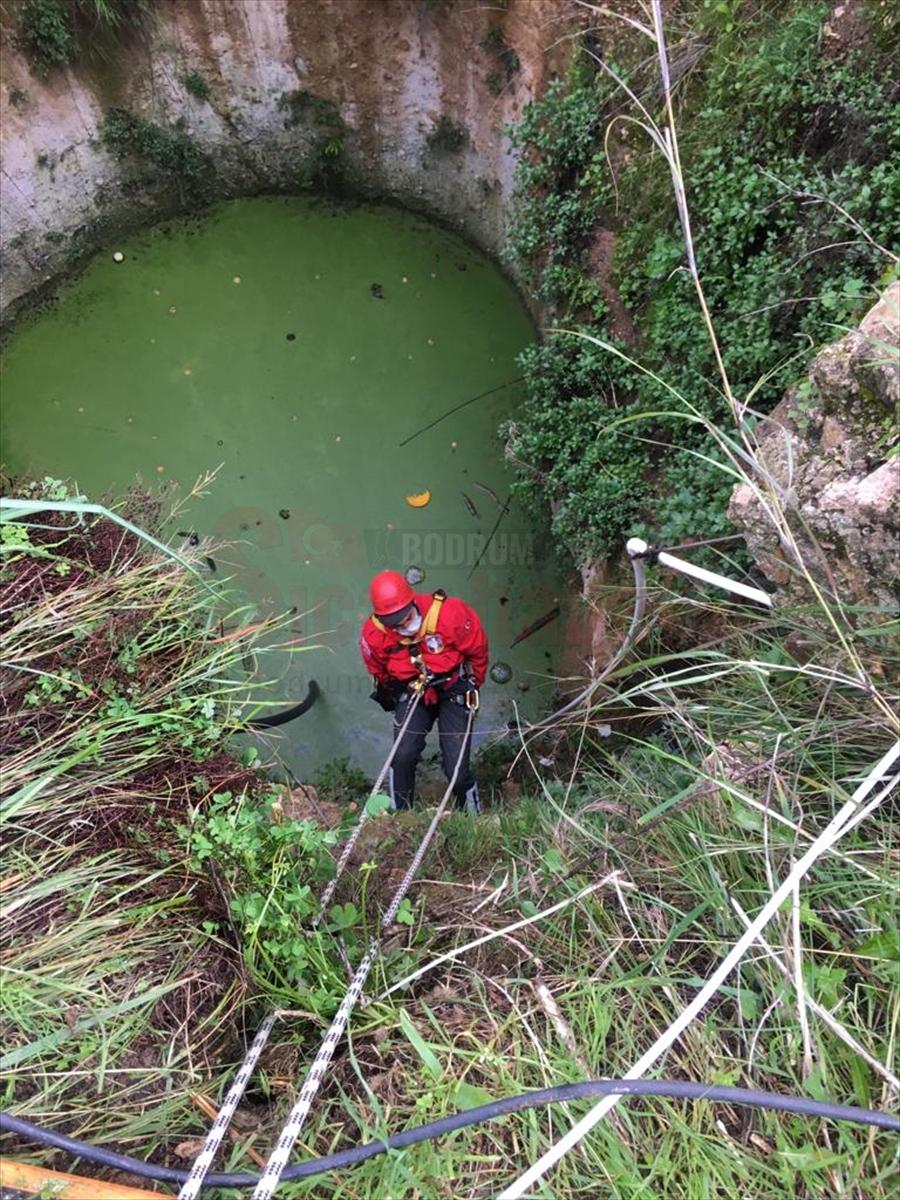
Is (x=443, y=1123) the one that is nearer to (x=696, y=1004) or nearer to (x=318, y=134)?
(x=696, y=1004)

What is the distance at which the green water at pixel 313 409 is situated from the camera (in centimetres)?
350

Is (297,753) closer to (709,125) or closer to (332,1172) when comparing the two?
(332,1172)

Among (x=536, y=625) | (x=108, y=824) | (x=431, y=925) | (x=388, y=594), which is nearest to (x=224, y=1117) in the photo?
(x=431, y=925)

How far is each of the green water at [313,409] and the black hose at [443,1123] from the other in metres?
2.25

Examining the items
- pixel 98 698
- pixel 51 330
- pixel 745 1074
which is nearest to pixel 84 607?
pixel 98 698

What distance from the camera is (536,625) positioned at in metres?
3.48

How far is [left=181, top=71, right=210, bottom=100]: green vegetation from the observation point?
3307 mm

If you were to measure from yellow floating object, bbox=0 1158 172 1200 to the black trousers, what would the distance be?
5.90 ft

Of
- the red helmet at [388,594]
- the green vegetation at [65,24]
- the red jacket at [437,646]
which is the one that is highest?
the green vegetation at [65,24]

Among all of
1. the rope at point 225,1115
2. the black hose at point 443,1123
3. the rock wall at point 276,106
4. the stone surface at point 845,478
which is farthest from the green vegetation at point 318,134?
the black hose at point 443,1123

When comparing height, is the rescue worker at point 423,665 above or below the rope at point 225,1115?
below

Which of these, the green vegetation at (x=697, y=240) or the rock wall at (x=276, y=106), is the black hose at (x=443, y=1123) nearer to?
the green vegetation at (x=697, y=240)

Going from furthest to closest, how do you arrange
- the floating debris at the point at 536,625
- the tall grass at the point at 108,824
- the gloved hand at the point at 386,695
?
the floating debris at the point at 536,625 → the gloved hand at the point at 386,695 → the tall grass at the point at 108,824

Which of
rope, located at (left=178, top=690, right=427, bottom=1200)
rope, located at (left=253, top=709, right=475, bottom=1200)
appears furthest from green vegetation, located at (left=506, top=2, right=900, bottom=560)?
A: rope, located at (left=178, top=690, right=427, bottom=1200)
